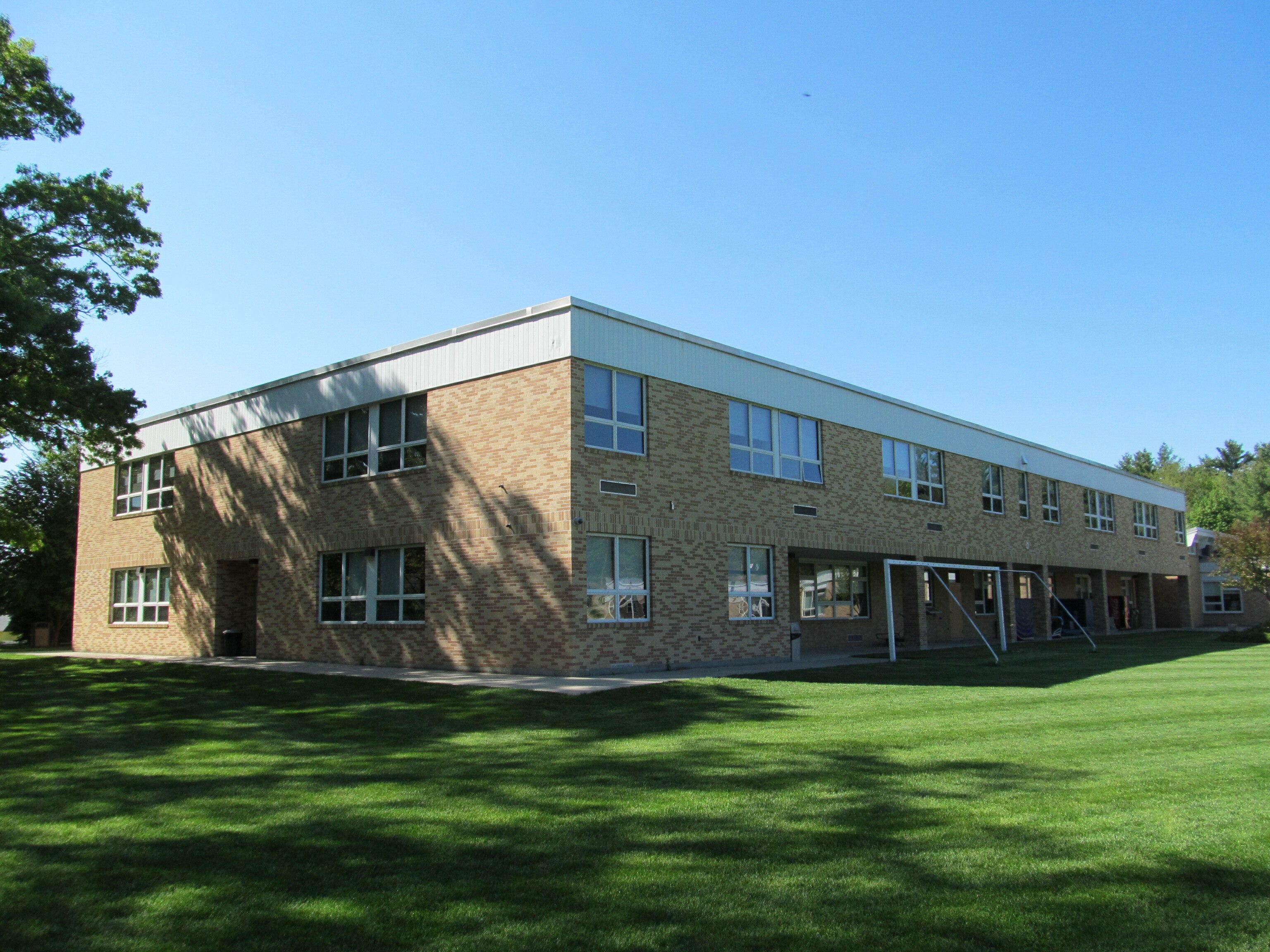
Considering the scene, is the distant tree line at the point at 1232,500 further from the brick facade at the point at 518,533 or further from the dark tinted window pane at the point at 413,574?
the dark tinted window pane at the point at 413,574

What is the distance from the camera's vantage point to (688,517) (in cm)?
1975

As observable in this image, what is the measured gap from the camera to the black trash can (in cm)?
2498

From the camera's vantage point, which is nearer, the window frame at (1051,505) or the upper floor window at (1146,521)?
the window frame at (1051,505)

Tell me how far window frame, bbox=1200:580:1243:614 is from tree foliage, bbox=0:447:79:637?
55.1m

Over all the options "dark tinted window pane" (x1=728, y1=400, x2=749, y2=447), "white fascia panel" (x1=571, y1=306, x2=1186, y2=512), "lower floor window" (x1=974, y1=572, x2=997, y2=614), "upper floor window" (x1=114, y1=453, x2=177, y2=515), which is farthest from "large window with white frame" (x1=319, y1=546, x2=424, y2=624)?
"lower floor window" (x1=974, y1=572, x2=997, y2=614)

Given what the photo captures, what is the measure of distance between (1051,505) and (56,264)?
110 ft

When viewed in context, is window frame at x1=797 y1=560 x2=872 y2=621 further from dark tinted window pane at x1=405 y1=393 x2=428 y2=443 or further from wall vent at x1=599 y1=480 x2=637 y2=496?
dark tinted window pane at x1=405 y1=393 x2=428 y2=443

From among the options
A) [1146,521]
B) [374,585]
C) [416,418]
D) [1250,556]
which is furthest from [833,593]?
[1146,521]

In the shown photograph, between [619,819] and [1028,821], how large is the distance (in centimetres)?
286

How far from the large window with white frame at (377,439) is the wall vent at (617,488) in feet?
14.5

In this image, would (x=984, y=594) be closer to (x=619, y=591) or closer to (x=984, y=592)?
(x=984, y=592)

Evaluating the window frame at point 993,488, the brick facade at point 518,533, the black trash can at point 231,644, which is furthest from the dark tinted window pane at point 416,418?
the window frame at point 993,488

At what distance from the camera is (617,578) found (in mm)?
18188

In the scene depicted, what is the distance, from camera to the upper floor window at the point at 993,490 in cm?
3234
